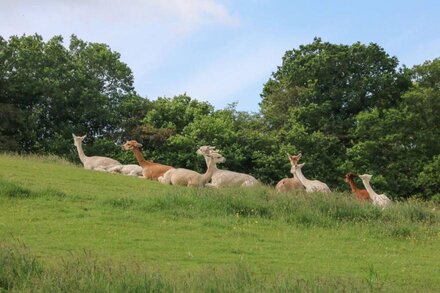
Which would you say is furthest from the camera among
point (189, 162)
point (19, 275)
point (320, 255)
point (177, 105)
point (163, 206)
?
point (177, 105)

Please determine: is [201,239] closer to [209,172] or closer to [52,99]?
[209,172]

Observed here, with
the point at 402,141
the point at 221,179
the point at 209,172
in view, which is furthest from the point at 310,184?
the point at 402,141

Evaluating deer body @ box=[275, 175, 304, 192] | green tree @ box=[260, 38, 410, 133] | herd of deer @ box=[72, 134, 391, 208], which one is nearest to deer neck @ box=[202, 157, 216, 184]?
herd of deer @ box=[72, 134, 391, 208]

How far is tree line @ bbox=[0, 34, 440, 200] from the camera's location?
39031mm

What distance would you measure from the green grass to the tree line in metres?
17.8

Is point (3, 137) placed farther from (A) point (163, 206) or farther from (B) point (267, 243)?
(B) point (267, 243)

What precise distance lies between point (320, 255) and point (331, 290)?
17.6 ft

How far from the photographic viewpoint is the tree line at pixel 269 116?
3903cm

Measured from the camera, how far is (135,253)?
12.1 metres

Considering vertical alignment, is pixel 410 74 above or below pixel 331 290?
above

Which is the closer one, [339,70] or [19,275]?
[19,275]

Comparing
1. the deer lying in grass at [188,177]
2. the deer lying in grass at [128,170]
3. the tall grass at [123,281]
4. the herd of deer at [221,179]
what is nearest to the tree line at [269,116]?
the deer lying in grass at [128,170]

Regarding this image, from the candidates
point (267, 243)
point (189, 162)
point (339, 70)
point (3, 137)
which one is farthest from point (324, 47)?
point (267, 243)

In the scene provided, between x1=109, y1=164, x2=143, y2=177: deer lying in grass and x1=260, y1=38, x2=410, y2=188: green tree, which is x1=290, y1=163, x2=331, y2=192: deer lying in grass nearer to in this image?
x1=109, y1=164, x2=143, y2=177: deer lying in grass
